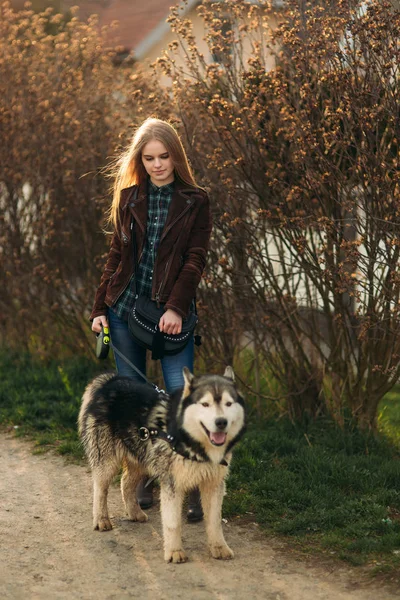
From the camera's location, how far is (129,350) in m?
5.19

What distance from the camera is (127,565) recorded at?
179 inches

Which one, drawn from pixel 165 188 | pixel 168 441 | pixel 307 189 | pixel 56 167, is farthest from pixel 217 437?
pixel 56 167

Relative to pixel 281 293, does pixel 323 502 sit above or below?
below

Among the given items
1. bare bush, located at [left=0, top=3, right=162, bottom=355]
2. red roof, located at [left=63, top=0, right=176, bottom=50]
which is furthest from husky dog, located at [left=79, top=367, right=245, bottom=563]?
red roof, located at [left=63, top=0, right=176, bottom=50]

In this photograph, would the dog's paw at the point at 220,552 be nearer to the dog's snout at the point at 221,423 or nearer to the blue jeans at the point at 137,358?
the dog's snout at the point at 221,423

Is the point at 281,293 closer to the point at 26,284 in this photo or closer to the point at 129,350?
the point at 129,350

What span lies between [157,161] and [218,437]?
65.8 inches

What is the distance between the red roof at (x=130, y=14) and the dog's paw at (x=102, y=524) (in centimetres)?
1731

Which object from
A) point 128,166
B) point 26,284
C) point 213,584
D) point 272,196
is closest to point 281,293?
point 272,196

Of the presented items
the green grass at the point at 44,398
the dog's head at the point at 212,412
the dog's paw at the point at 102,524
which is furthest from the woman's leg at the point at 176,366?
the green grass at the point at 44,398

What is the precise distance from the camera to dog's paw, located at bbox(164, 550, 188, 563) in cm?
455

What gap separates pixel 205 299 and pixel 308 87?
2302 millimetres

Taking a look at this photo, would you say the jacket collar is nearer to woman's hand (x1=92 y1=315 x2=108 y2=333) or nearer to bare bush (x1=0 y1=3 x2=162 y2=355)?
woman's hand (x1=92 y1=315 x2=108 y2=333)

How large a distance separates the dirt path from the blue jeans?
0.91 m
